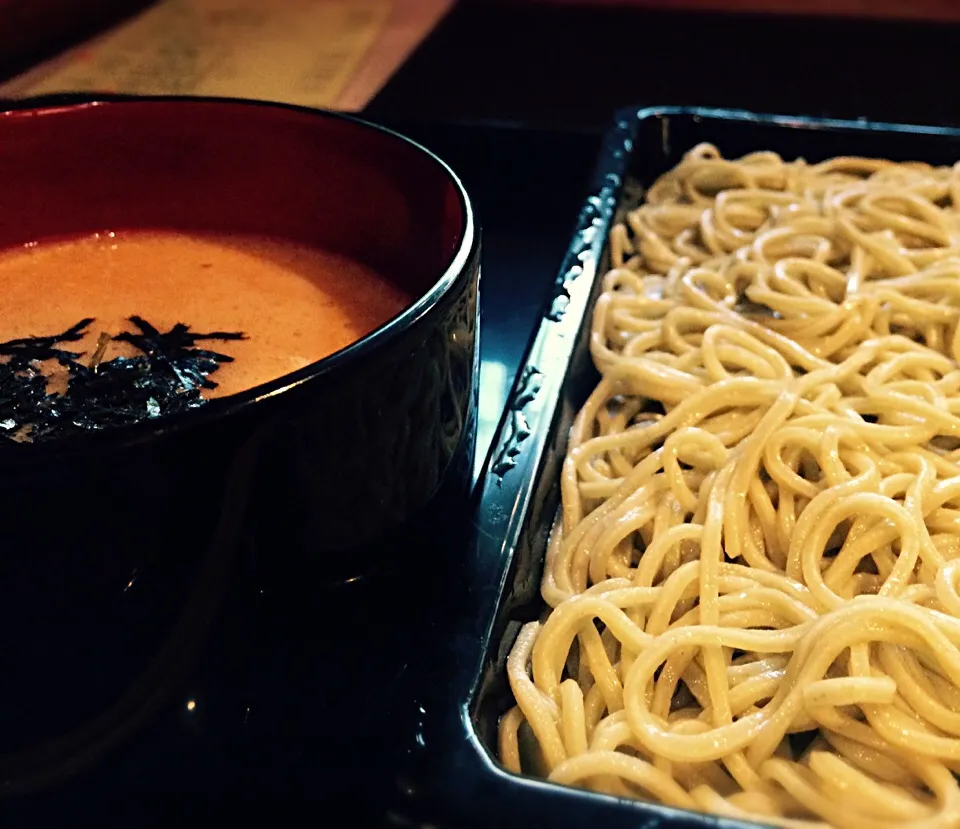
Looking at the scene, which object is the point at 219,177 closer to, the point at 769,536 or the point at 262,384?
the point at 262,384

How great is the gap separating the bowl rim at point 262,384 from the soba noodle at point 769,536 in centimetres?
33

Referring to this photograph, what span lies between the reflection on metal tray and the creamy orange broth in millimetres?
197

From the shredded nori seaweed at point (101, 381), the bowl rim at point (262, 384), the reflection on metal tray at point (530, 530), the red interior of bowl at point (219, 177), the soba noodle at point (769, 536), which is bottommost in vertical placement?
the soba noodle at point (769, 536)

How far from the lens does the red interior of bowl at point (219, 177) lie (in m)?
0.96

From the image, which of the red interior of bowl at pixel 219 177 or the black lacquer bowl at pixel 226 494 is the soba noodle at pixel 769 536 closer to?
the black lacquer bowl at pixel 226 494

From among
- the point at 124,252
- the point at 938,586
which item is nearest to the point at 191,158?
the point at 124,252

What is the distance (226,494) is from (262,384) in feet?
0.29

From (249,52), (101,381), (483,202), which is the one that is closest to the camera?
(101,381)

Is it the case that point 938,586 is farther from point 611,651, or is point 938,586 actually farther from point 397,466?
point 397,466

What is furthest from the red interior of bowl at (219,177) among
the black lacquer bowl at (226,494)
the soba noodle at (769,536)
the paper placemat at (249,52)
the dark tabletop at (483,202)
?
the paper placemat at (249,52)

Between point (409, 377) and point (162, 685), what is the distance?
0.88 ft

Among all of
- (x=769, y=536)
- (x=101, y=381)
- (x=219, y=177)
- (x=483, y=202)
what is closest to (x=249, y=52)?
(x=483, y=202)

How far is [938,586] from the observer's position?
2.72 feet

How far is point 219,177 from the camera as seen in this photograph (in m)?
1.03
